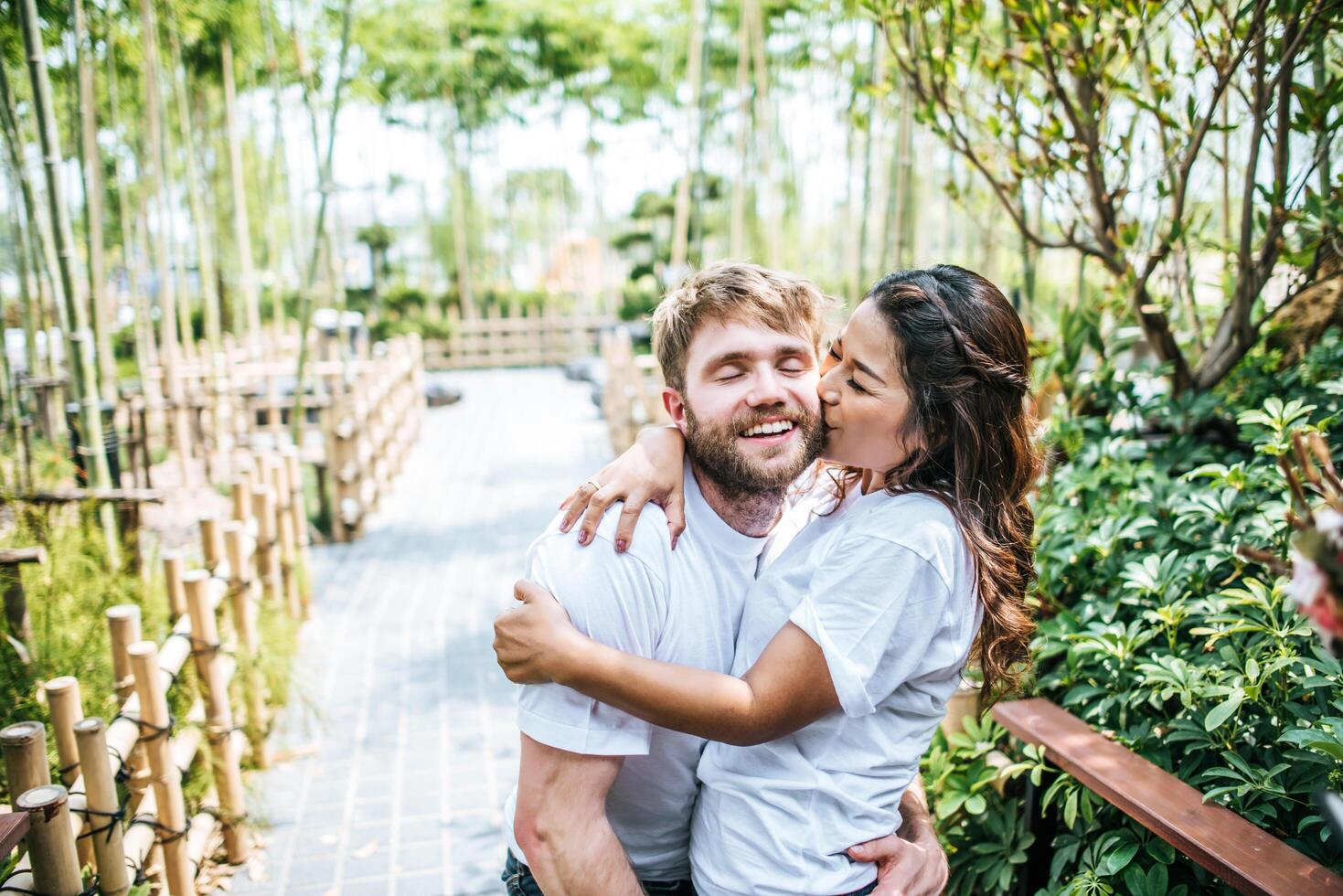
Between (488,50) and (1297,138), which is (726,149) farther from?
(1297,138)

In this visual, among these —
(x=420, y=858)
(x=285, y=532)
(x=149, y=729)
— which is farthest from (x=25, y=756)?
(x=285, y=532)

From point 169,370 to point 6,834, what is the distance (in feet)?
23.4

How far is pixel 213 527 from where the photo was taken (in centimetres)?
339

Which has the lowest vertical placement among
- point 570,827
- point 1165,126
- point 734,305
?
point 570,827

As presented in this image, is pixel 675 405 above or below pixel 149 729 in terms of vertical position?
above

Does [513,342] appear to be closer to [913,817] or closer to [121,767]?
[121,767]

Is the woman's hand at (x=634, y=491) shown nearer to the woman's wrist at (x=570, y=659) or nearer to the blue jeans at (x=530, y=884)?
the woman's wrist at (x=570, y=659)

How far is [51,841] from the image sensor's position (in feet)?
5.94

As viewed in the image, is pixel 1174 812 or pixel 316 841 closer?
pixel 1174 812

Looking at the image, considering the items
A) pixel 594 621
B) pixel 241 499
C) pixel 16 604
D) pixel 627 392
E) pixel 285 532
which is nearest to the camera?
pixel 594 621

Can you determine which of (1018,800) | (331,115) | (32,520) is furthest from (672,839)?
(331,115)

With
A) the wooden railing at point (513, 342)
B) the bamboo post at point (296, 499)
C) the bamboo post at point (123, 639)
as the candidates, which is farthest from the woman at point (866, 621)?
the wooden railing at point (513, 342)

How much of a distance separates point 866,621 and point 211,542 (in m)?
2.83

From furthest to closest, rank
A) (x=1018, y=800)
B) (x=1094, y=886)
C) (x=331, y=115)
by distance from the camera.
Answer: (x=331, y=115) → (x=1018, y=800) → (x=1094, y=886)
